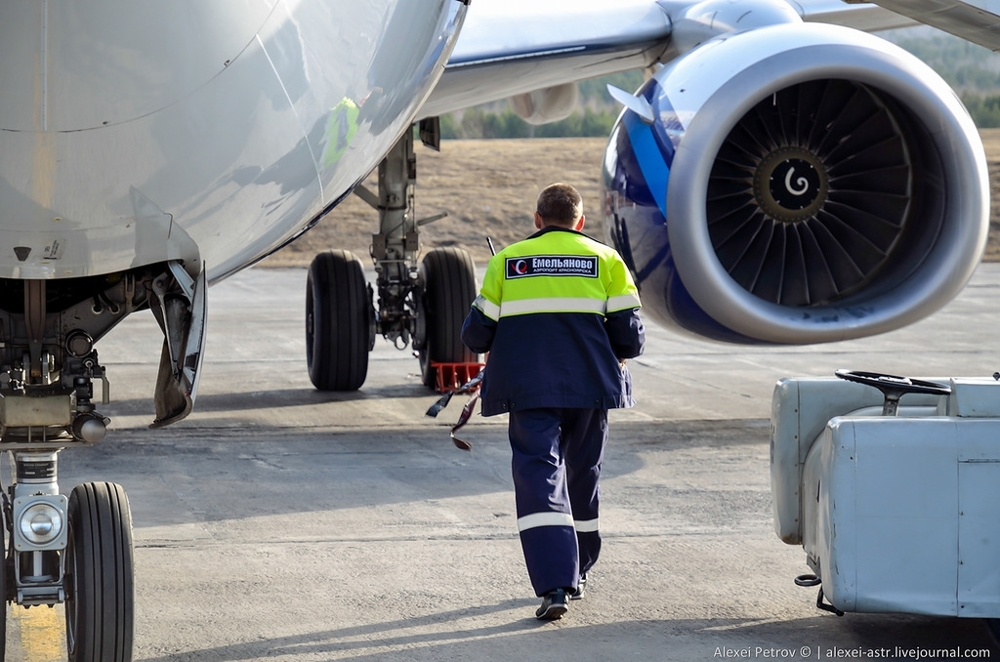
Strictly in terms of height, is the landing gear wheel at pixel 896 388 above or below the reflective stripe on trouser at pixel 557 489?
above

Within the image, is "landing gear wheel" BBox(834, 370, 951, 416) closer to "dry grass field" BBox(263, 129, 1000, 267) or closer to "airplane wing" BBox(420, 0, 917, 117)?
"airplane wing" BBox(420, 0, 917, 117)

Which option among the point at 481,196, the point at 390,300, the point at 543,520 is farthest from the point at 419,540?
the point at 481,196

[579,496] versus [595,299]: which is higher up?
[595,299]

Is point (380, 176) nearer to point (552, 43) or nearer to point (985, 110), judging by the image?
point (552, 43)

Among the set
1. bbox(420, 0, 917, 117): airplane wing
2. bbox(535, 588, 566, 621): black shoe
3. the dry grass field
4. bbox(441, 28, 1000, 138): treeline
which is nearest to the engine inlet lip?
bbox(420, 0, 917, 117): airplane wing

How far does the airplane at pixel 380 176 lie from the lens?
2818mm

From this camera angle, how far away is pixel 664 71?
650 cm

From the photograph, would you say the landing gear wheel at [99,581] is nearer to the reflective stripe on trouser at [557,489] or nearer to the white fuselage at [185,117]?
the white fuselage at [185,117]

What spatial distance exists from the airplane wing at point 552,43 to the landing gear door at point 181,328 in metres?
3.27

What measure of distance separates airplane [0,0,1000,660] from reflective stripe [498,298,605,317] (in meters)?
0.66

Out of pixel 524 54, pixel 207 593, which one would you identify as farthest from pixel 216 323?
pixel 207 593

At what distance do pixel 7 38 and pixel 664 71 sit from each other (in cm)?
427

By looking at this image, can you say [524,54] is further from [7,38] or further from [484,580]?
[7,38]

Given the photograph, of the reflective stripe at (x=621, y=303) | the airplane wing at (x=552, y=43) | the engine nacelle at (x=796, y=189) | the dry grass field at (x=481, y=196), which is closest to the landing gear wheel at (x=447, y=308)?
the airplane wing at (x=552, y=43)
